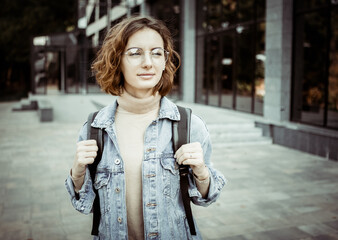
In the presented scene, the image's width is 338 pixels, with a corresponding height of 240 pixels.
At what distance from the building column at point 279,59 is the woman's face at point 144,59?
10024 millimetres

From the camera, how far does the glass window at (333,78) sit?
1024 cm

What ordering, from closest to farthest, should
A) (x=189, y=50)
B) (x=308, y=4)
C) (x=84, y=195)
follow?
(x=84, y=195)
(x=308, y=4)
(x=189, y=50)

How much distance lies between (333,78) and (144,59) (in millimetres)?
9693

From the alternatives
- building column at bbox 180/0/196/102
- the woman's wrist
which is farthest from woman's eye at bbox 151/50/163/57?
building column at bbox 180/0/196/102

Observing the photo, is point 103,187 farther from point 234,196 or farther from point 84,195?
point 234,196

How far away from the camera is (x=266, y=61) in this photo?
12008 mm

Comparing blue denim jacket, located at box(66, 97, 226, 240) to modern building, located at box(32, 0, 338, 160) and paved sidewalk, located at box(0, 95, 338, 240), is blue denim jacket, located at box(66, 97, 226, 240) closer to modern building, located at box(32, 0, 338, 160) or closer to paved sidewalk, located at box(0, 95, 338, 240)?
modern building, located at box(32, 0, 338, 160)

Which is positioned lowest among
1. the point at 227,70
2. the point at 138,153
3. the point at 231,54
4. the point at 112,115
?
the point at 138,153

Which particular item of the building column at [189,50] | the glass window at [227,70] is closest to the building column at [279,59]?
the glass window at [227,70]

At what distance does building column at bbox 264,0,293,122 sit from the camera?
1130 centimetres

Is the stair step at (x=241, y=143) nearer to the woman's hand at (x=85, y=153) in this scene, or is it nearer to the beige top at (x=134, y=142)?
the beige top at (x=134, y=142)

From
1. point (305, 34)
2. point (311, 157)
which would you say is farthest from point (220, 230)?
point (305, 34)

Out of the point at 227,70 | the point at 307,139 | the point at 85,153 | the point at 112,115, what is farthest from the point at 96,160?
the point at 227,70

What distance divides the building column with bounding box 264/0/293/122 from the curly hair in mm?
9819
